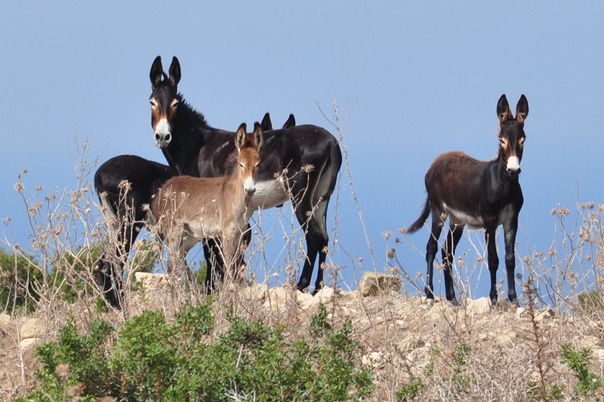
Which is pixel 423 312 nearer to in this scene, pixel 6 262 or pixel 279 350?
pixel 279 350

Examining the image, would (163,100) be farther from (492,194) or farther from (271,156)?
(492,194)

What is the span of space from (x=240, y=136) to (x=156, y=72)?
7.12ft

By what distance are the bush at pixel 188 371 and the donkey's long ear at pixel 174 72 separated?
8.04m

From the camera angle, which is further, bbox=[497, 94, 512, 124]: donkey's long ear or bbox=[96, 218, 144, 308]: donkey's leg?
bbox=[497, 94, 512, 124]: donkey's long ear

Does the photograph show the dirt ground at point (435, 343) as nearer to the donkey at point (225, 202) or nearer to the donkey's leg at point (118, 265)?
the donkey's leg at point (118, 265)

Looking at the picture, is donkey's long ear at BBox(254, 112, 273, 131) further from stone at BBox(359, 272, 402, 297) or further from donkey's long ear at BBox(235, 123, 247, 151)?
stone at BBox(359, 272, 402, 297)

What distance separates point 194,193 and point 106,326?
5.80 meters

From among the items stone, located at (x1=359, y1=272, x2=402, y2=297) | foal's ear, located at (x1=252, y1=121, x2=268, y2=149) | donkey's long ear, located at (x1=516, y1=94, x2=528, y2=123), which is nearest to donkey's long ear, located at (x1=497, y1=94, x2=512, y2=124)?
donkey's long ear, located at (x1=516, y1=94, x2=528, y2=123)

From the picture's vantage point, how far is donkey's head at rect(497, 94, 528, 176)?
13484mm

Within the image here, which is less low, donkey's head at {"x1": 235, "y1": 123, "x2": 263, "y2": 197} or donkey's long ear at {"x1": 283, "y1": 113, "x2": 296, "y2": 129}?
donkey's long ear at {"x1": 283, "y1": 113, "x2": 296, "y2": 129}

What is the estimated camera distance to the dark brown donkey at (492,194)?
13.6m

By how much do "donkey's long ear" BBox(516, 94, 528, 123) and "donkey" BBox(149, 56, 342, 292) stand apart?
2.20 metres

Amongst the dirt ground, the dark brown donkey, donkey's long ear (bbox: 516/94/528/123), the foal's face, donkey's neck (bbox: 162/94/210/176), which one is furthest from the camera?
donkey's neck (bbox: 162/94/210/176)

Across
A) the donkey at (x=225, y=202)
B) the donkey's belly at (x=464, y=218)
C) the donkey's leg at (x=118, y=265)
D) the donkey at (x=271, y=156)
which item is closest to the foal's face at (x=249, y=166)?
the donkey at (x=225, y=202)
